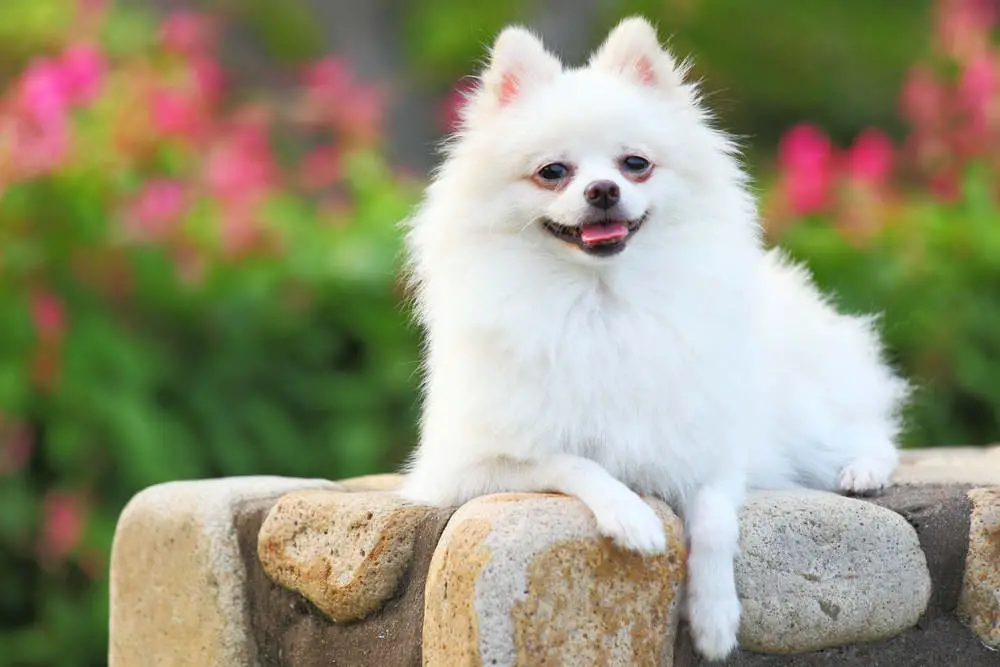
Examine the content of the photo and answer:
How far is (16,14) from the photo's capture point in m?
9.91

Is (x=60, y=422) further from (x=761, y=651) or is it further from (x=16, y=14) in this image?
(x=16, y=14)

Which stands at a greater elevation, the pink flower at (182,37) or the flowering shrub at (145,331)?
the pink flower at (182,37)

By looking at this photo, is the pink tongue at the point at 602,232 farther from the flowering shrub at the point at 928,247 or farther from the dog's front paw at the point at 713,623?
the flowering shrub at the point at 928,247

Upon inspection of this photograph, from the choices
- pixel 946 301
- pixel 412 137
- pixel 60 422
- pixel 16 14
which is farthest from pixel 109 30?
pixel 946 301

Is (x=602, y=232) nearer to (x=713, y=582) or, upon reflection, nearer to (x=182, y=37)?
(x=713, y=582)

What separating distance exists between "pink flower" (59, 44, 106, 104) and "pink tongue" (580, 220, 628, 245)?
3.07 meters

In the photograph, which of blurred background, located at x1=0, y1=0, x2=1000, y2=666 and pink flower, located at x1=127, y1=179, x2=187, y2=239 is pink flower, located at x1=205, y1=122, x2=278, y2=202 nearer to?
blurred background, located at x1=0, y1=0, x2=1000, y2=666

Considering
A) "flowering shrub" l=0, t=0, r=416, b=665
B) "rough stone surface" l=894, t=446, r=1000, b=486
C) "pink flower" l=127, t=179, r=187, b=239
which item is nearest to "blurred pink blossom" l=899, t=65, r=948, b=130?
"rough stone surface" l=894, t=446, r=1000, b=486

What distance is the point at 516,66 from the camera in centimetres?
318

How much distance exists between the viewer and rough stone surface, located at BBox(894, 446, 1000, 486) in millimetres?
3449

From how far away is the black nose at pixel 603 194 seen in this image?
9.34ft

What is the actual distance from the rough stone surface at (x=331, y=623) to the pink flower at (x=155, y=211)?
2.06m

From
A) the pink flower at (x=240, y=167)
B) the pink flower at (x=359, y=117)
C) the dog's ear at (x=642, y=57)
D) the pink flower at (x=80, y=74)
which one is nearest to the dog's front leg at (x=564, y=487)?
the dog's ear at (x=642, y=57)

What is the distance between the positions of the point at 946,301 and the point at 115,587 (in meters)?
3.60
